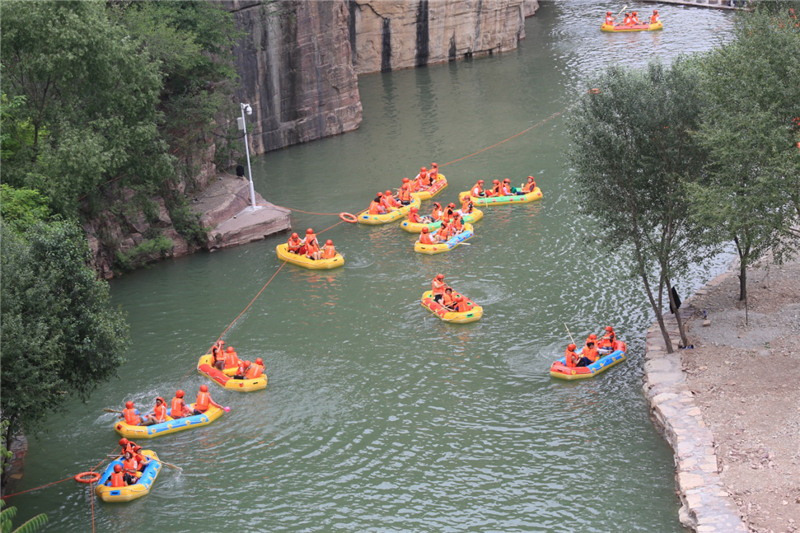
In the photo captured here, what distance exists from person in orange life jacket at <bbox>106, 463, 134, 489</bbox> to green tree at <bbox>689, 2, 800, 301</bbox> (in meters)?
15.1

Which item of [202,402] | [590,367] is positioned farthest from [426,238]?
[202,402]

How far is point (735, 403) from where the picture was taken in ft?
71.2

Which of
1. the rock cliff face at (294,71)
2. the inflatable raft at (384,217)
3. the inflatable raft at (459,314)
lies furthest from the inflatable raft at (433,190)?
the inflatable raft at (459,314)

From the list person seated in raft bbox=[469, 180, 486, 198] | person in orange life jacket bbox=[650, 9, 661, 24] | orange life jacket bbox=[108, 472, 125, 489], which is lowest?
orange life jacket bbox=[108, 472, 125, 489]

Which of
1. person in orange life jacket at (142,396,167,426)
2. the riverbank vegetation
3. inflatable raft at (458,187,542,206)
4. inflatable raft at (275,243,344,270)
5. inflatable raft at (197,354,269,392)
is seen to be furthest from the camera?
inflatable raft at (458,187,542,206)

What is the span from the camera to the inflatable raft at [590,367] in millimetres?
25109

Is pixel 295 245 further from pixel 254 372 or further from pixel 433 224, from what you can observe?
pixel 254 372

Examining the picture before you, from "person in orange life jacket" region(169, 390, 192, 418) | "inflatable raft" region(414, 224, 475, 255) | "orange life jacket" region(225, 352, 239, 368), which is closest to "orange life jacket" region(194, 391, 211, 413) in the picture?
"person in orange life jacket" region(169, 390, 192, 418)

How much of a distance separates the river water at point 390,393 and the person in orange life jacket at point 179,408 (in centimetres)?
64

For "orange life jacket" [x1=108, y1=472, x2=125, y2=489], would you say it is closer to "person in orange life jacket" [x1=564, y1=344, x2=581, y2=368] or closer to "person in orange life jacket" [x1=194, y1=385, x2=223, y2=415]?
"person in orange life jacket" [x1=194, y1=385, x2=223, y2=415]

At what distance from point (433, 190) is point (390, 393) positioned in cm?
1641

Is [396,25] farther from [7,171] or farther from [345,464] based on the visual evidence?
[345,464]

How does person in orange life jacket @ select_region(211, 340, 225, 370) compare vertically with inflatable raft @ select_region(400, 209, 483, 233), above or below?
below

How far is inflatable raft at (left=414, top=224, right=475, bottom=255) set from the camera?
3372 cm
